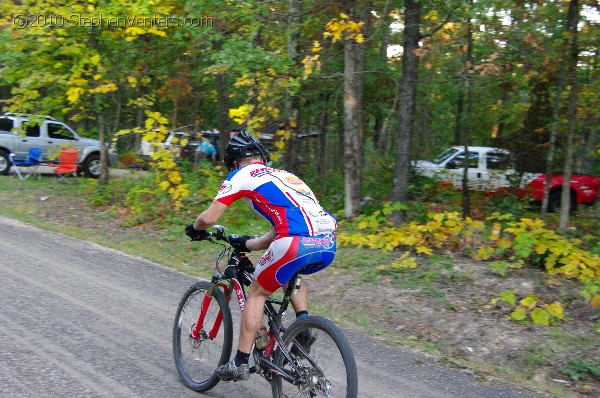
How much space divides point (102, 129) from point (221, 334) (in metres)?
12.3

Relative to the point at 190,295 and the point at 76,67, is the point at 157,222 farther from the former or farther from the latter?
the point at 190,295

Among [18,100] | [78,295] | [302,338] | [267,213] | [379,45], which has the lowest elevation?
[78,295]

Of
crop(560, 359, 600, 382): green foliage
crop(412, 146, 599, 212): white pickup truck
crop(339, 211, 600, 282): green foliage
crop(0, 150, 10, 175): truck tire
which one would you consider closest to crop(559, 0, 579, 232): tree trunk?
crop(339, 211, 600, 282): green foliage

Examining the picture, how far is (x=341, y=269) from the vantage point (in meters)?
9.02

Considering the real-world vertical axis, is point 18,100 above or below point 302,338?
above

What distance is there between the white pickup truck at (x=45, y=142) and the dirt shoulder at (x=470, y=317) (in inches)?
524

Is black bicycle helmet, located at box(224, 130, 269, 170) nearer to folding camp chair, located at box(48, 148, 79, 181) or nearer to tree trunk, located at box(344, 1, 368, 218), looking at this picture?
tree trunk, located at box(344, 1, 368, 218)

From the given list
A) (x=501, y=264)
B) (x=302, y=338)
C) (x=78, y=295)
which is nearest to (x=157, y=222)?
(x=78, y=295)

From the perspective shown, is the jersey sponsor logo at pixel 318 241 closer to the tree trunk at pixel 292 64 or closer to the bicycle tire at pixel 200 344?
the bicycle tire at pixel 200 344

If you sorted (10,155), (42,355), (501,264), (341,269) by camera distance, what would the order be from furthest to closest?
1. (10,155)
2. (341,269)
3. (501,264)
4. (42,355)

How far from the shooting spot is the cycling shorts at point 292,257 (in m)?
4.25

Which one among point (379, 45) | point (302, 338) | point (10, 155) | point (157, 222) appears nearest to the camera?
point (302, 338)

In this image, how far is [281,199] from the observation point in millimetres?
4328

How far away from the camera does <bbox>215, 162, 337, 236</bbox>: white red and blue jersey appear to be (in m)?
4.30
